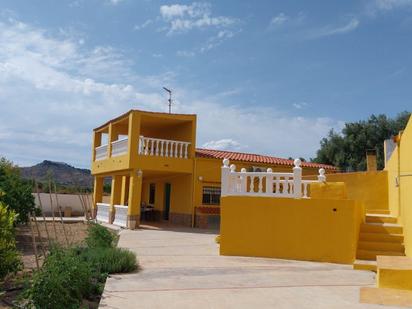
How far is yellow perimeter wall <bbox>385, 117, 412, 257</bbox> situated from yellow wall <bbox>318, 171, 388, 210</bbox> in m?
1.68

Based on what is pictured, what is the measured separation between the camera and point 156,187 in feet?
84.8

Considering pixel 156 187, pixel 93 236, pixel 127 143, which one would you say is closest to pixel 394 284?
pixel 93 236

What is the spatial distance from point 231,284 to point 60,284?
311cm

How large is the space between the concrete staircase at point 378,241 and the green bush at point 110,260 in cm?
475

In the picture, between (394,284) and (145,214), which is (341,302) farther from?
(145,214)

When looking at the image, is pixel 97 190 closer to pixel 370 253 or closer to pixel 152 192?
pixel 152 192

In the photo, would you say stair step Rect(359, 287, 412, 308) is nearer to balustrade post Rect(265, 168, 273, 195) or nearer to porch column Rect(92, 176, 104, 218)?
balustrade post Rect(265, 168, 273, 195)

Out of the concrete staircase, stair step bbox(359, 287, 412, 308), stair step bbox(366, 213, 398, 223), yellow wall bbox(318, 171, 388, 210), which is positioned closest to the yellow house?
yellow wall bbox(318, 171, 388, 210)

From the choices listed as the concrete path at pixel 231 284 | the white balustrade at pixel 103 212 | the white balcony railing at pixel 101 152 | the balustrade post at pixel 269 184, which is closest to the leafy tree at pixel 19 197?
the concrete path at pixel 231 284

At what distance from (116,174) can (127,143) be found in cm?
364

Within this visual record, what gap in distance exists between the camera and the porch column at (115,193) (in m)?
22.6

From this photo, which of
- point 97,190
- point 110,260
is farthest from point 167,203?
point 110,260

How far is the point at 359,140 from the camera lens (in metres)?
34.4

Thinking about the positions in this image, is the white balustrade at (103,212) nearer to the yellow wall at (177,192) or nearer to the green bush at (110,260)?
the yellow wall at (177,192)
